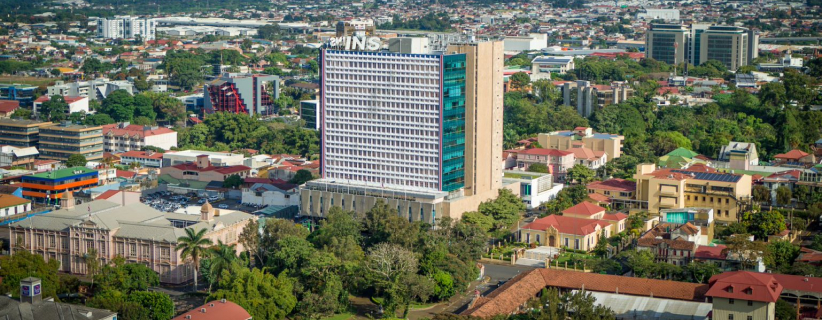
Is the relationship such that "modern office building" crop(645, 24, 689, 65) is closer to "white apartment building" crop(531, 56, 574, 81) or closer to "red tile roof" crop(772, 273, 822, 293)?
"white apartment building" crop(531, 56, 574, 81)

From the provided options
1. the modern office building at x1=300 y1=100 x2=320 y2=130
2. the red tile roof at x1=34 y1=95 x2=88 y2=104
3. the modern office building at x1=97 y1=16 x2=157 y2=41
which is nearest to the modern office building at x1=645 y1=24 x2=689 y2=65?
the modern office building at x1=300 y1=100 x2=320 y2=130

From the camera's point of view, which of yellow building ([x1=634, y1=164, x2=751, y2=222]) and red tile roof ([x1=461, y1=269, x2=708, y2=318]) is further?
yellow building ([x1=634, y1=164, x2=751, y2=222])

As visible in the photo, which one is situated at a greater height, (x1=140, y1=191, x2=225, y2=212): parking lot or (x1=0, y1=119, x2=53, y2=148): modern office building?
(x1=0, y1=119, x2=53, y2=148): modern office building

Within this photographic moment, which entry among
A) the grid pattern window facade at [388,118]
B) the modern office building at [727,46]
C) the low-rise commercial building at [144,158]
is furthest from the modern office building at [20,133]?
the modern office building at [727,46]

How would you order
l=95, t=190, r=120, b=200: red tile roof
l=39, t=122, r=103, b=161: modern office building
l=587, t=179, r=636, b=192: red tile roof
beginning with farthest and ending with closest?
l=39, t=122, r=103, b=161: modern office building < l=587, t=179, r=636, b=192: red tile roof < l=95, t=190, r=120, b=200: red tile roof

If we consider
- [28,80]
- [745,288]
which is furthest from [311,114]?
[745,288]
